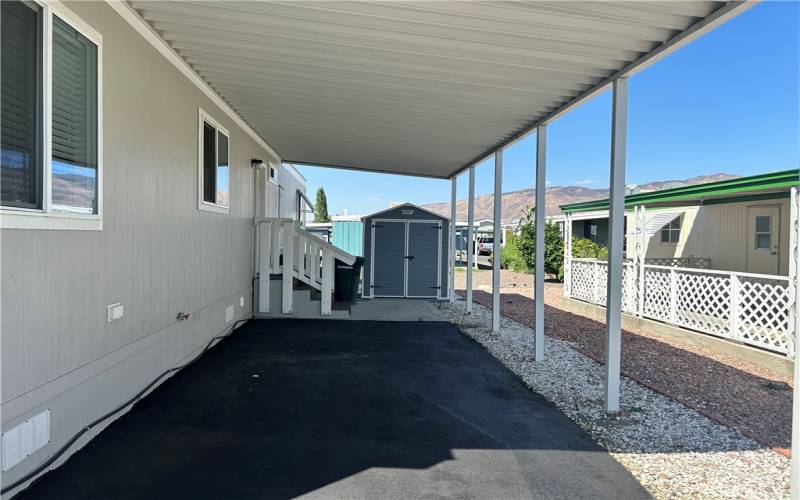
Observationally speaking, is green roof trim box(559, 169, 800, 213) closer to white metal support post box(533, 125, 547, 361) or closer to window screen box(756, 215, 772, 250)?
window screen box(756, 215, 772, 250)

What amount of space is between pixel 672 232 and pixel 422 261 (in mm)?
6116

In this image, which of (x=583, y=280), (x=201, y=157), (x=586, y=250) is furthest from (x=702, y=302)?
(x=586, y=250)

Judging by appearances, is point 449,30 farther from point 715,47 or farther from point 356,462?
point 715,47

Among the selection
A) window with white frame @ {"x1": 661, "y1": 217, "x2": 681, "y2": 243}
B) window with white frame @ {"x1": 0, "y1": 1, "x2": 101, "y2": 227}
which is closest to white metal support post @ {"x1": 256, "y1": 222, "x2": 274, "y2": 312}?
window with white frame @ {"x1": 0, "y1": 1, "x2": 101, "y2": 227}

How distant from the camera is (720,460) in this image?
126 inches

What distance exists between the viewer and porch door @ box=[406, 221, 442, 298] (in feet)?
36.6

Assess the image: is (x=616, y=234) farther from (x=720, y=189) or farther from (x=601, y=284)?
(x=601, y=284)

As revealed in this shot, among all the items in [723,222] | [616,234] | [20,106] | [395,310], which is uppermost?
[20,106]

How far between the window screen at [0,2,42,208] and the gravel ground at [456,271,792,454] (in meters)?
4.96

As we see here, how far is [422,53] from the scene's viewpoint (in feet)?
13.0

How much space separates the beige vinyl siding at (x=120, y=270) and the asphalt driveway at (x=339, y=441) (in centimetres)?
37

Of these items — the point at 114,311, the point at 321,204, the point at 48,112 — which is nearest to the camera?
the point at 48,112

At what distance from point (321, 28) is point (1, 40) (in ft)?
6.33

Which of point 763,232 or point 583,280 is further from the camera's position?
point 583,280
